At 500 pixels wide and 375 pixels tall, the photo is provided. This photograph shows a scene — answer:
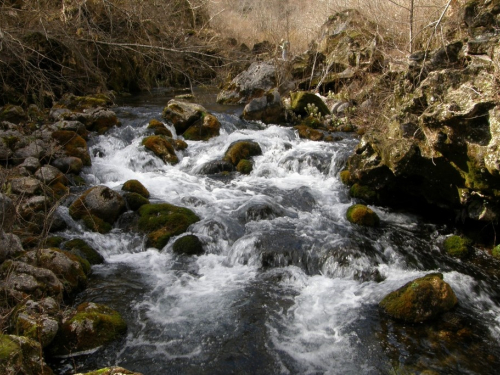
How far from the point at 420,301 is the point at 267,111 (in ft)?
32.4

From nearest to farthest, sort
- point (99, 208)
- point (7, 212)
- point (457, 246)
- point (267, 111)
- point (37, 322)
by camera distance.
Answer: point (37, 322) → point (7, 212) → point (457, 246) → point (99, 208) → point (267, 111)

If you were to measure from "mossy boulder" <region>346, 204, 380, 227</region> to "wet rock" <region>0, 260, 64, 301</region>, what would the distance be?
5063 millimetres

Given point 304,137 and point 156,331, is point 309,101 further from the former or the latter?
point 156,331

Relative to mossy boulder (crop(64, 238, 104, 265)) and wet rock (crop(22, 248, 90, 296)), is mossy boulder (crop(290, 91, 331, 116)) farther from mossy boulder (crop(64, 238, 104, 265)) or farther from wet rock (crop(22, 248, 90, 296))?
wet rock (crop(22, 248, 90, 296))

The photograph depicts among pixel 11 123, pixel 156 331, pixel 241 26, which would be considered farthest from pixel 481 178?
pixel 241 26

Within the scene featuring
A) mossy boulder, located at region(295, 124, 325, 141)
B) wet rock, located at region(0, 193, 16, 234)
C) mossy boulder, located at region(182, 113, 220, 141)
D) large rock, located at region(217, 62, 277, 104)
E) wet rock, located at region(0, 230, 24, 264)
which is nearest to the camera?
wet rock, located at region(0, 193, 16, 234)

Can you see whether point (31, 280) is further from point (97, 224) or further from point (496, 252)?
point (496, 252)

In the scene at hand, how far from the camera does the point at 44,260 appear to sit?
223 inches

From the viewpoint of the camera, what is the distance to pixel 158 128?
1223cm

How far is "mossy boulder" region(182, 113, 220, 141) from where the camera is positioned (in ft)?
41.3

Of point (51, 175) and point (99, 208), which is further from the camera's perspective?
point (51, 175)

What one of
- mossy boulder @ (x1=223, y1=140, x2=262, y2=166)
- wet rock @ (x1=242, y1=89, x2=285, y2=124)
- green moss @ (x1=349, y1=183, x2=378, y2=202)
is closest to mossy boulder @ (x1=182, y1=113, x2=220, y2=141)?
mossy boulder @ (x1=223, y1=140, x2=262, y2=166)

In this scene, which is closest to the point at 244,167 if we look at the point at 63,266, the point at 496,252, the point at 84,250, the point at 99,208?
the point at 99,208

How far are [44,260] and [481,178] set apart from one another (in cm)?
629
